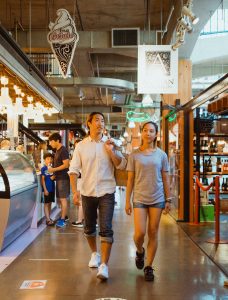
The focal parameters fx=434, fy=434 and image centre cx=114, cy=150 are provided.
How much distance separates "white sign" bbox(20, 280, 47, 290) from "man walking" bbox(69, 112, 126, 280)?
2.01ft

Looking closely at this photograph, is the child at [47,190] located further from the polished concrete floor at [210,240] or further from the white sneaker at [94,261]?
the white sneaker at [94,261]

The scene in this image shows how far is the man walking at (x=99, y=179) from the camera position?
4801 mm

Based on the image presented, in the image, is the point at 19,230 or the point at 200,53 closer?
the point at 19,230

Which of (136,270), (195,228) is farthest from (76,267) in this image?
(195,228)

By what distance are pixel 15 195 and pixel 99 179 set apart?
71.2 inches

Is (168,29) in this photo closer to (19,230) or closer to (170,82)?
(170,82)

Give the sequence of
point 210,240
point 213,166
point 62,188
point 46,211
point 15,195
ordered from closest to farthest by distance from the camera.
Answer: point 15,195, point 210,240, point 62,188, point 46,211, point 213,166

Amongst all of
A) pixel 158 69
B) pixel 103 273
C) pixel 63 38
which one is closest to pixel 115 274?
A: pixel 103 273

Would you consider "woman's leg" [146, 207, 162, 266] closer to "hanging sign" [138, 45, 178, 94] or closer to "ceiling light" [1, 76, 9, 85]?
"ceiling light" [1, 76, 9, 85]

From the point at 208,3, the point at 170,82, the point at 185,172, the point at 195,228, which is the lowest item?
the point at 195,228

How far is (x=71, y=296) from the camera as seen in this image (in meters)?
4.28

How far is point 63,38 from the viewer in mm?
7668

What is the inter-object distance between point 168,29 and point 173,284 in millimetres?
6704

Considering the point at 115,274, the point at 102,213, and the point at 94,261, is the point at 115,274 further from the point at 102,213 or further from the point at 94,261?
the point at 102,213
